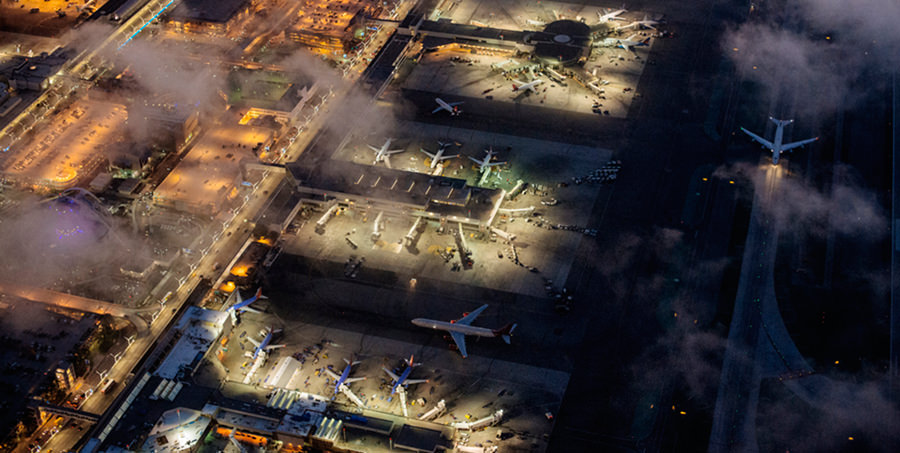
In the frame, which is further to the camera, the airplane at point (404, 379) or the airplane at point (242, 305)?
the airplane at point (242, 305)

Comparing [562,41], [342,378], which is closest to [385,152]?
[562,41]

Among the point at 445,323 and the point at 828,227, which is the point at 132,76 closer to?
the point at 445,323

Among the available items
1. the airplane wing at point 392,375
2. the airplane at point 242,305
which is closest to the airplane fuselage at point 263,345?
the airplane at point 242,305

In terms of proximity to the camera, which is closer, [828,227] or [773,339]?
[773,339]

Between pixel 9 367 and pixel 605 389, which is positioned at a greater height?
pixel 605 389

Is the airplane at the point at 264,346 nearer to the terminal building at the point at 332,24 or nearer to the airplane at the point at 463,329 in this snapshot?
the airplane at the point at 463,329

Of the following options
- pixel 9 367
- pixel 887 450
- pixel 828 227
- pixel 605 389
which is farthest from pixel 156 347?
pixel 828 227

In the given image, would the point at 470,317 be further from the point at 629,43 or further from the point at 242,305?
the point at 629,43
